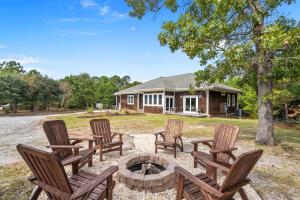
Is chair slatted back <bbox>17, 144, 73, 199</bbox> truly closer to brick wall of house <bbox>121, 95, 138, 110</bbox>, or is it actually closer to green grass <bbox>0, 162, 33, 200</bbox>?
green grass <bbox>0, 162, 33, 200</bbox>

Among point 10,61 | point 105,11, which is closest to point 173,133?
point 105,11

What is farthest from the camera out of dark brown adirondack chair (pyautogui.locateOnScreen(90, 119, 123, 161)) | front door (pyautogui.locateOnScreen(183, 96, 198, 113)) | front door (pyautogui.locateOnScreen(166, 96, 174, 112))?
front door (pyautogui.locateOnScreen(166, 96, 174, 112))

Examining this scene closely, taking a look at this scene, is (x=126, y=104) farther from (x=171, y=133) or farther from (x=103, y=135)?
(x=103, y=135)

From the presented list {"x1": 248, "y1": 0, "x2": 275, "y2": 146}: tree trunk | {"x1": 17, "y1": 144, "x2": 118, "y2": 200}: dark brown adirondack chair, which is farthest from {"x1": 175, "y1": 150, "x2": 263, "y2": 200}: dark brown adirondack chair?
{"x1": 248, "y1": 0, "x2": 275, "y2": 146}: tree trunk

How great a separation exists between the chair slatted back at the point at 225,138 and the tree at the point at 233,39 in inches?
96.6

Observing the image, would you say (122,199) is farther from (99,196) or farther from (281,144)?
(281,144)

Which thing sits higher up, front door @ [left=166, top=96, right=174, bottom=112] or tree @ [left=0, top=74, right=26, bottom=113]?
tree @ [left=0, top=74, right=26, bottom=113]

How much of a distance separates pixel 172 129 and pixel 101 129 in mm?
2109

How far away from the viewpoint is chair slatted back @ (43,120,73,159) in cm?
379

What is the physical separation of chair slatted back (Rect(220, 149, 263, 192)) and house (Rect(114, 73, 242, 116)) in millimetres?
14840

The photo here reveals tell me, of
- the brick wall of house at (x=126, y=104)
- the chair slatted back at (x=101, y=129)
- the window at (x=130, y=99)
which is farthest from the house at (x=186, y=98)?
the chair slatted back at (x=101, y=129)

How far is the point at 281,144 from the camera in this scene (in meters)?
7.39

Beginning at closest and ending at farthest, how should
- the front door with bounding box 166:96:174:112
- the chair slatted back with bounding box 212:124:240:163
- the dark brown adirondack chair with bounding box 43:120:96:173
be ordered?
the dark brown adirondack chair with bounding box 43:120:96:173 < the chair slatted back with bounding box 212:124:240:163 < the front door with bounding box 166:96:174:112

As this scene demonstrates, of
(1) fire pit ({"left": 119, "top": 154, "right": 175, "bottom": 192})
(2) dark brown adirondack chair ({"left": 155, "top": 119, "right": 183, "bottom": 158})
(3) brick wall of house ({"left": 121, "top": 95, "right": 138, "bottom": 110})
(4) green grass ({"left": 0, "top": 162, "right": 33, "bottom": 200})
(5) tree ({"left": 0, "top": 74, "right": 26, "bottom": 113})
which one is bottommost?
(4) green grass ({"left": 0, "top": 162, "right": 33, "bottom": 200})
